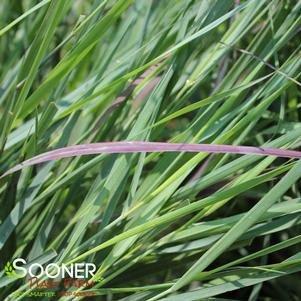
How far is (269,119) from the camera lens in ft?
2.96

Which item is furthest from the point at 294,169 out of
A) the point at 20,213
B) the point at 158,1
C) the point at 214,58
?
the point at 158,1

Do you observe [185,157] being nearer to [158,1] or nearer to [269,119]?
[269,119]

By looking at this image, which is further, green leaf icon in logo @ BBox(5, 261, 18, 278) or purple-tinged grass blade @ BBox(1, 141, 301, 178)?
green leaf icon in logo @ BBox(5, 261, 18, 278)

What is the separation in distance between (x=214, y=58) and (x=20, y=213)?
0.35 m

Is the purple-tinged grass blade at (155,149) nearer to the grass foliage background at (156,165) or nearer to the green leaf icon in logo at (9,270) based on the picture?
the grass foliage background at (156,165)

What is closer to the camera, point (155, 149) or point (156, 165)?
point (155, 149)

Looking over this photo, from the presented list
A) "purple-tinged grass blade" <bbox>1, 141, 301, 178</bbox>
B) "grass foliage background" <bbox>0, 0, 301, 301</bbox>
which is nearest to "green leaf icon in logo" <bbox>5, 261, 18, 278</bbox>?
"grass foliage background" <bbox>0, 0, 301, 301</bbox>

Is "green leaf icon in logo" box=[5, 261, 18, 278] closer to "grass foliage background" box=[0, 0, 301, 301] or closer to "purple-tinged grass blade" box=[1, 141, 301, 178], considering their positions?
"grass foliage background" box=[0, 0, 301, 301]

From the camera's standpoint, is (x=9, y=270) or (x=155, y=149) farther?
(x=9, y=270)

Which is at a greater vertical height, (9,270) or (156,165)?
(156,165)

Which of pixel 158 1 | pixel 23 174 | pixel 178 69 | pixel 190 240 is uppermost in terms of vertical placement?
pixel 158 1

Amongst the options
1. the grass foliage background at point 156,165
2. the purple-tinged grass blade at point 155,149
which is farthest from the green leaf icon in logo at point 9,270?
the purple-tinged grass blade at point 155,149

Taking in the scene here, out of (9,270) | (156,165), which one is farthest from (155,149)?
(9,270)

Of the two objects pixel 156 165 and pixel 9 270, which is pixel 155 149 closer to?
pixel 156 165
